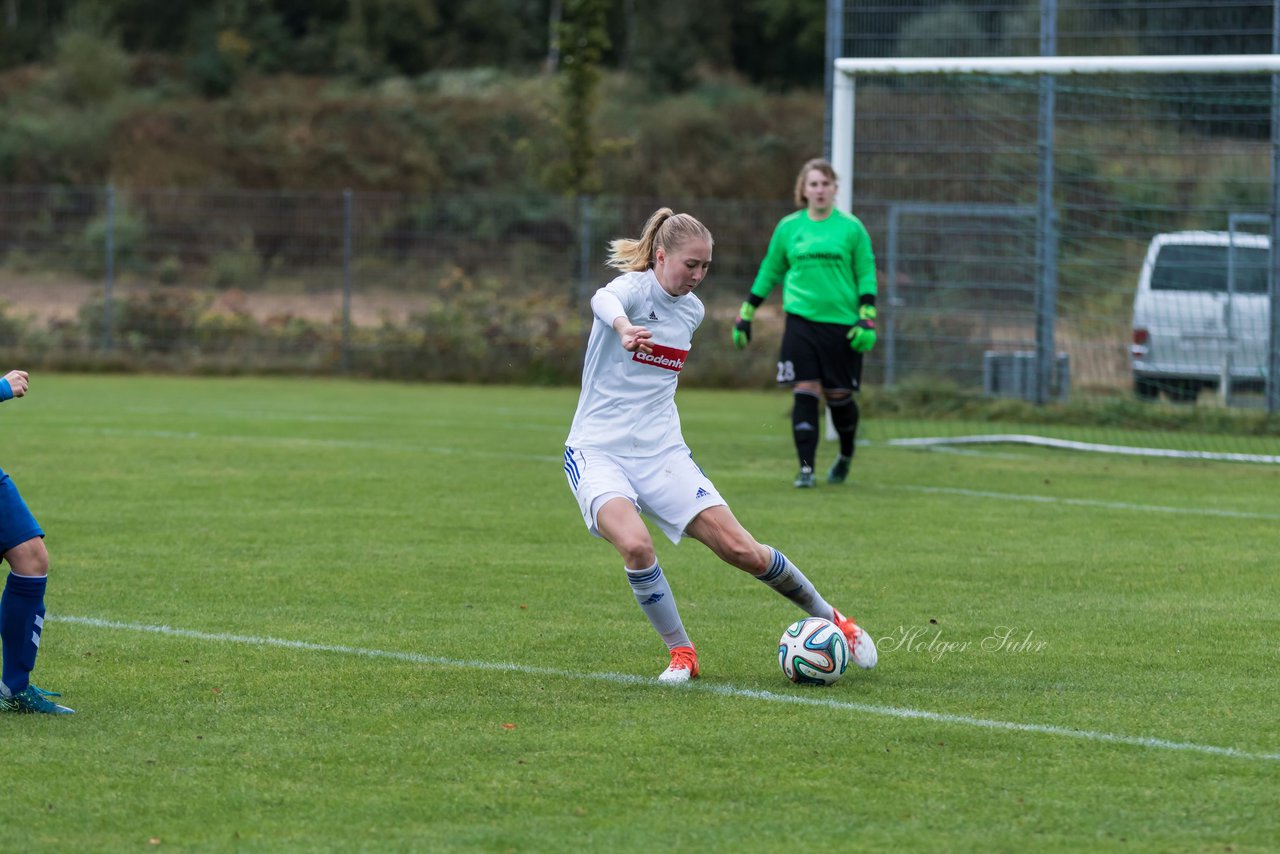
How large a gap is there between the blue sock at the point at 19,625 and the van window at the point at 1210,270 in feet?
42.3

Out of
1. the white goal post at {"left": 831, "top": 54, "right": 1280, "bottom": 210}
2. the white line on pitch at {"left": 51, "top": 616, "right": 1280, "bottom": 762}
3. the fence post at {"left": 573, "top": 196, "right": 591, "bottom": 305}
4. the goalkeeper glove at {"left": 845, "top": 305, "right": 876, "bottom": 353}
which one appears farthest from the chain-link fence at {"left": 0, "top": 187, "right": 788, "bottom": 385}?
the white line on pitch at {"left": 51, "top": 616, "right": 1280, "bottom": 762}

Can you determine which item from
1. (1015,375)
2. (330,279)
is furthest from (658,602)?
(330,279)

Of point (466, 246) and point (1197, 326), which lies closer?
point (1197, 326)

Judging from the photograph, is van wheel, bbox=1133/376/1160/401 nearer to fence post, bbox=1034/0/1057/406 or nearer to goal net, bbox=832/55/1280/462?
goal net, bbox=832/55/1280/462

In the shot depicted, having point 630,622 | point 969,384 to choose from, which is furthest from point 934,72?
point 630,622

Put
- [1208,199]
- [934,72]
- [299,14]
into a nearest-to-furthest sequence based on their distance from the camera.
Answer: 1. [934,72]
2. [1208,199]
3. [299,14]

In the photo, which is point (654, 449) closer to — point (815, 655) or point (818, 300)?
point (815, 655)

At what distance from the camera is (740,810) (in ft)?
14.9

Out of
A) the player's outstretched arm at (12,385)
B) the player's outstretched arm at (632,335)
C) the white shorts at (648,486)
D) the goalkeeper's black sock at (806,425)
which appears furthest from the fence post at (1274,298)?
the player's outstretched arm at (12,385)

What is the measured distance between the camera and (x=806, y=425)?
38.6 ft

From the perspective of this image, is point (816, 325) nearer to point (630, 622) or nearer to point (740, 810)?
point (630, 622)

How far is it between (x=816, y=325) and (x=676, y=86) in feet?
136

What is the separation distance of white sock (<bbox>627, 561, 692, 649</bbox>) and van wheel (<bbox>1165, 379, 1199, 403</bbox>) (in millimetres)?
10614

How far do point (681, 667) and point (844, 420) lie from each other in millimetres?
6065
